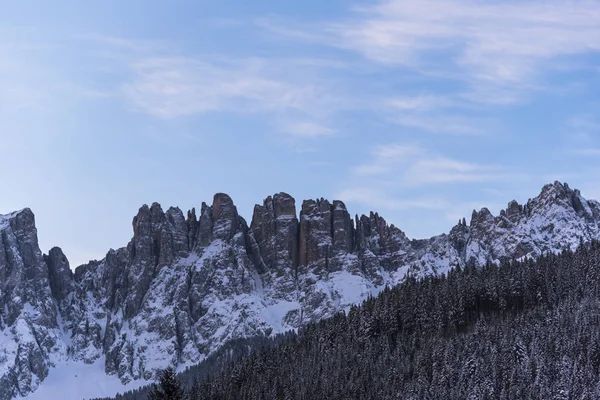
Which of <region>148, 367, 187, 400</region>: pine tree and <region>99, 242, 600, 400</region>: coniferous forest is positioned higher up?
<region>99, 242, 600, 400</region>: coniferous forest

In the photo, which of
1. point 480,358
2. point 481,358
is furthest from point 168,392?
point 481,358

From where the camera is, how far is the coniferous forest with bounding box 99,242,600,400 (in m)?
153

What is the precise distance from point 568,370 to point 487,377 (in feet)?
43.0

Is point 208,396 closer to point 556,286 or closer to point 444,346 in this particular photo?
point 444,346

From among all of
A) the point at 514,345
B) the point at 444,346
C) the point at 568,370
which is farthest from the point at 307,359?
the point at 568,370

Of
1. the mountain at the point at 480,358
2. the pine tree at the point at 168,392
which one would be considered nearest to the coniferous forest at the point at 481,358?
the mountain at the point at 480,358

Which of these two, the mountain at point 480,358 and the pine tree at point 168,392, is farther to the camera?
the mountain at point 480,358

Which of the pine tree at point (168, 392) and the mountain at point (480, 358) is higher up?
the mountain at point (480, 358)

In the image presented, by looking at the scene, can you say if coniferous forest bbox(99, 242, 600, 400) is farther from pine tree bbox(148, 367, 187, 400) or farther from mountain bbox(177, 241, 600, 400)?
pine tree bbox(148, 367, 187, 400)

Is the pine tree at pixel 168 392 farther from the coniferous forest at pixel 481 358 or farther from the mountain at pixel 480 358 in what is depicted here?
the coniferous forest at pixel 481 358

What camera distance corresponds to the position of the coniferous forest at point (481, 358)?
502 feet

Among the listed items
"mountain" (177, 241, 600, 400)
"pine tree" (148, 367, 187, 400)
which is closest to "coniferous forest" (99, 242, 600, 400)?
"mountain" (177, 241, 600, 400)

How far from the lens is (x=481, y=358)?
164 metres

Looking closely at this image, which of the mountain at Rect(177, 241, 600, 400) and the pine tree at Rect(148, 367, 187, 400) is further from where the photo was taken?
the mountain at Rect(177, 241, 600, 400)
